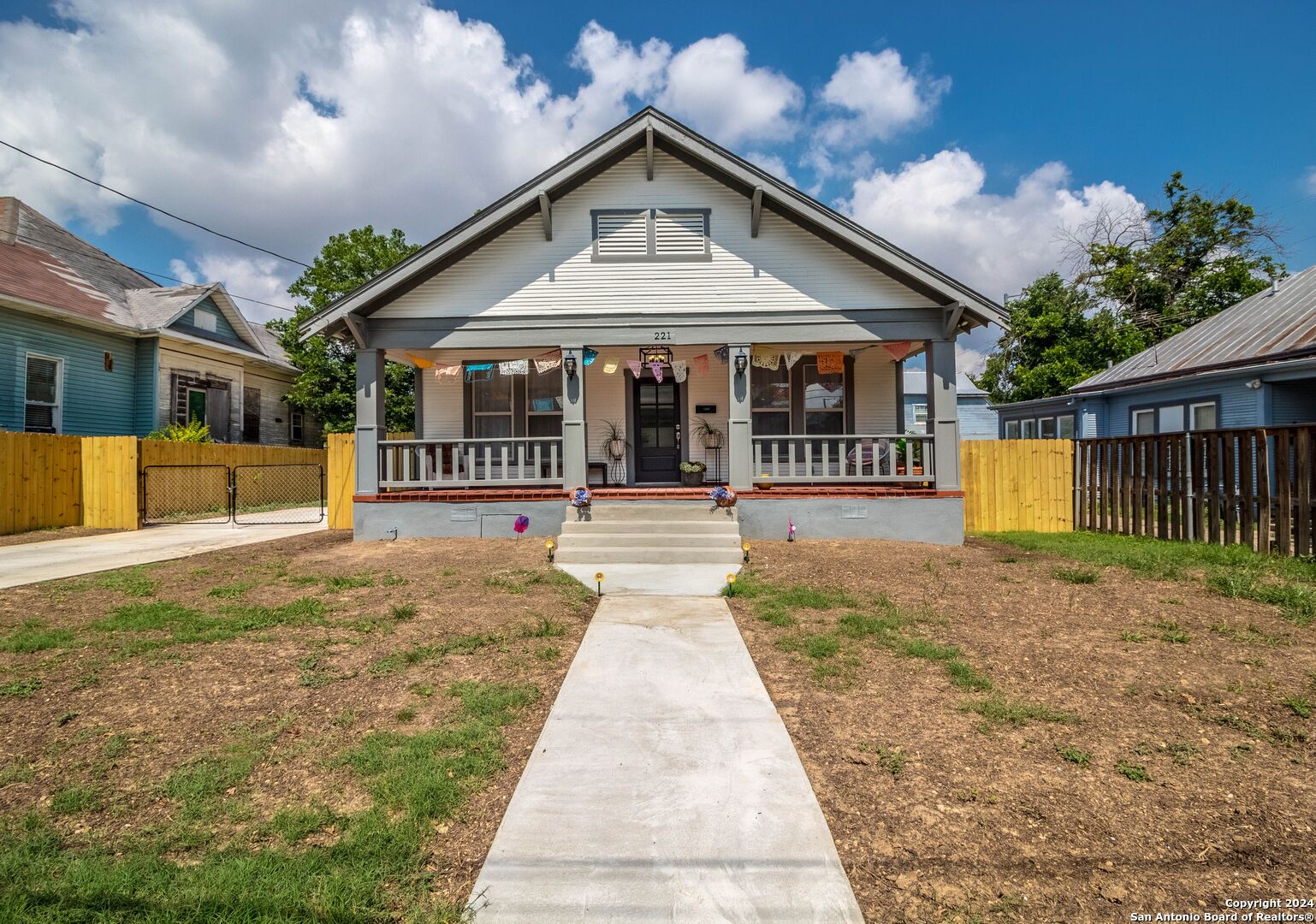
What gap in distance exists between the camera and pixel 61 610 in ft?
21.0

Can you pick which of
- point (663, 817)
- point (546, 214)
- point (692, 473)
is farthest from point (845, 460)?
point (663, 817)

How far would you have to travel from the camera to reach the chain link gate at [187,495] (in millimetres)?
15672

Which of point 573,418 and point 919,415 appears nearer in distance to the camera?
point 573,418

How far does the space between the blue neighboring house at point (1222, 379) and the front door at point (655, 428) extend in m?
11.9

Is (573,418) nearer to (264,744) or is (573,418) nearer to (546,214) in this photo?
(546,214)

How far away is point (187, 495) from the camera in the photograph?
17.0 m

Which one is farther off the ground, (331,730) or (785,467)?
(785,467)

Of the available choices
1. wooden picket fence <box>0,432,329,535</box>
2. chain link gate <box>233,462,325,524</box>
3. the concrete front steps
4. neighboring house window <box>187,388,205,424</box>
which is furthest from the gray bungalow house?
neighboring house window <box>187,388,205,424</box>

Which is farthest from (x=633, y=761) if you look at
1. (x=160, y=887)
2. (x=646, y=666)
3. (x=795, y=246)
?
(x=795, y=246)

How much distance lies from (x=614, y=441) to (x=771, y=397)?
3.39m

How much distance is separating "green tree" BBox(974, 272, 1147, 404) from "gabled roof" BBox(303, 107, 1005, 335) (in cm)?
1646

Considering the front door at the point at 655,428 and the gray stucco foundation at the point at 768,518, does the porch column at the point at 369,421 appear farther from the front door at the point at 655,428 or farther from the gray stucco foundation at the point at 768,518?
the front door at the point at 655,428

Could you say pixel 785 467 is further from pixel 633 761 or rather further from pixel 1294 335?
pixel 1294 335

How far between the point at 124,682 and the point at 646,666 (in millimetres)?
3654
